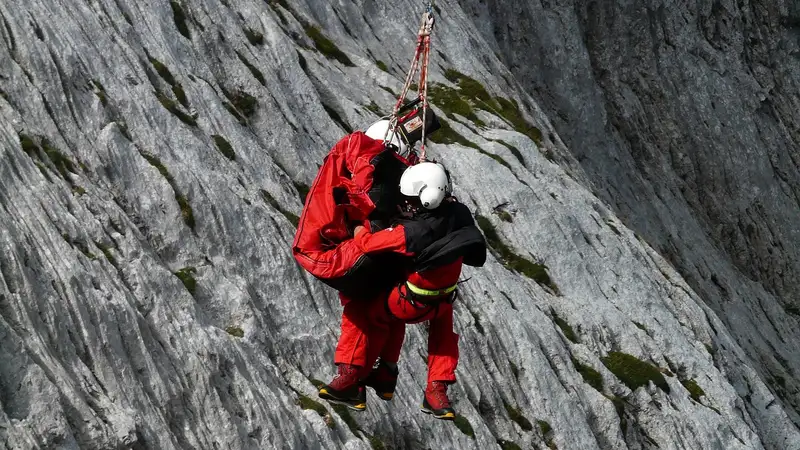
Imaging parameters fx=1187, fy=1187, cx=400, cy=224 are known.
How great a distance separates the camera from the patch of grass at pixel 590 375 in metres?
34.4

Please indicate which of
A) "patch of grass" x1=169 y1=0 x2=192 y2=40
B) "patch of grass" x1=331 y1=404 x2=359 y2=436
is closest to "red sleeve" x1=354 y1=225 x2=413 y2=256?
"patch of grass" x1=331 y1=404 x2=359 y2=436

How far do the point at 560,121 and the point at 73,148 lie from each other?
135ft

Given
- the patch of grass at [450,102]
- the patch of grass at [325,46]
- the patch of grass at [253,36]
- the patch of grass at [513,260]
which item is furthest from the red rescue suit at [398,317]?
the patch of grass at [450,102]

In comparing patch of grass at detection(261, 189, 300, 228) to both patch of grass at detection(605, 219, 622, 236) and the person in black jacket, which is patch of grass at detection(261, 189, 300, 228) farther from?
patch of grass at detection(605, 219, 622, 236)

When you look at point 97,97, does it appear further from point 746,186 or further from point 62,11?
point 746,186

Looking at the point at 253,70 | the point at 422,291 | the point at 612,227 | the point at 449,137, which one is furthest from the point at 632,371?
the point at 422,291

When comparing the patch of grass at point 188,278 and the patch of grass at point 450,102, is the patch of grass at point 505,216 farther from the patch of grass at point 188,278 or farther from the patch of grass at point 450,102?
the patch of grass at point 188,278

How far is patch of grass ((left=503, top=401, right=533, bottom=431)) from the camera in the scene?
30938 mm

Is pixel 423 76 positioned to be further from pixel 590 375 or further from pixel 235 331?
pixel 590 375

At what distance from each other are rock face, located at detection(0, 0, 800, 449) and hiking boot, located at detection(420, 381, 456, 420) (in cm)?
498

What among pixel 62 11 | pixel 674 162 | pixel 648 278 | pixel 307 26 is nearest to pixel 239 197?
pixel 62 11

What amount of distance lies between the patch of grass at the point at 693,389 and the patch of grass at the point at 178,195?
17793 mm

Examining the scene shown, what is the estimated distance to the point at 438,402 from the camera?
1886 cm

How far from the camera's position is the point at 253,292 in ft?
89.5
